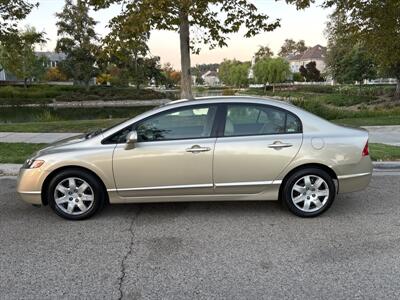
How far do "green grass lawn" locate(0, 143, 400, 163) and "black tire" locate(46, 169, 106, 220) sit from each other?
3.75 metres

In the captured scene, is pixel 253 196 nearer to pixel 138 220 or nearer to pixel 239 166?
pixel 239 166

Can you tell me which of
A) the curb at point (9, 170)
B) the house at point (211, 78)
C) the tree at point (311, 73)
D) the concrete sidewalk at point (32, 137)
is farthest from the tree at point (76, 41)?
the house at point (211, 78)

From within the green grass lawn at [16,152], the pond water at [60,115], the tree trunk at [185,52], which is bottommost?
the pond water at [60,115]

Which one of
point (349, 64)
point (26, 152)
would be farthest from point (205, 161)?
point (349, 64)

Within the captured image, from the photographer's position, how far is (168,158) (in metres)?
4.87

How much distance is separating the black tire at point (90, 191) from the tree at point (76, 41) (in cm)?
4335

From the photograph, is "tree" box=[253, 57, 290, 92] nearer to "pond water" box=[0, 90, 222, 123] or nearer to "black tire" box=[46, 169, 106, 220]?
"pond water" box=[0, 90, 222, 123]

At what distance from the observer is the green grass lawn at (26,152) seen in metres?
8.18

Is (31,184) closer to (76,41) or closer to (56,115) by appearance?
(56,115)

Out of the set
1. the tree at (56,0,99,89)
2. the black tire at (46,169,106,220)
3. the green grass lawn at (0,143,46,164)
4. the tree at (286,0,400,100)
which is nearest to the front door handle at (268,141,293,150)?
the black tire at (46,169,106,220)

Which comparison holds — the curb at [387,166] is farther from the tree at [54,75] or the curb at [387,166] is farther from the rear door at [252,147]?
the tree at [54,75]

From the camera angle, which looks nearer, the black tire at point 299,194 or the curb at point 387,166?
the black tire at point 299,194

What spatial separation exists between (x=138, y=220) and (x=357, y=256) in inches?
103

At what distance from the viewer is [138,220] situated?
5035mm
